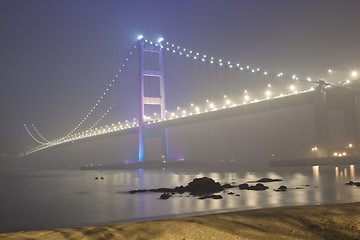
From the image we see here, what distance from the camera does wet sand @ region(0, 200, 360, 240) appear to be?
4.75 metres

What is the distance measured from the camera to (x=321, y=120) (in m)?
38.8

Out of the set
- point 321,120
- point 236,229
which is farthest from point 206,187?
point 321,120

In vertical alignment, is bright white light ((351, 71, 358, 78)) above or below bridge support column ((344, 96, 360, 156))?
above

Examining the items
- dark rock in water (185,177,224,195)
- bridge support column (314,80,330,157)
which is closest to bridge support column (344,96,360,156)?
bridge support column (314,80,330,157)

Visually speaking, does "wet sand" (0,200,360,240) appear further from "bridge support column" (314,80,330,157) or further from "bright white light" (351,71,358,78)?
"bright white light" (351,71,358,78)

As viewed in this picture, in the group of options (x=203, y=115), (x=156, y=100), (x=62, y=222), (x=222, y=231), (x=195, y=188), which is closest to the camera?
(x=222, y=231)

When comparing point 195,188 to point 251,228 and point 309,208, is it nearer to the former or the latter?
point 309,208

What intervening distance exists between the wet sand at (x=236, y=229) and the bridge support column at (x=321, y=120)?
115 ft

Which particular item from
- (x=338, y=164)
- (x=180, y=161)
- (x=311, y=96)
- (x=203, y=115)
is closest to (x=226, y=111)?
(x=203, y=115)

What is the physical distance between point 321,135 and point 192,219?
121 ft

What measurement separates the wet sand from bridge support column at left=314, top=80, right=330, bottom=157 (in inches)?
1384

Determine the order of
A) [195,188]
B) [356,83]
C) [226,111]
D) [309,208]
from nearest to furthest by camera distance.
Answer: [309,208] → [195,188] → [356,83] → [226,111]

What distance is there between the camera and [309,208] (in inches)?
245

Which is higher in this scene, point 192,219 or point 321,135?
point 321,135
